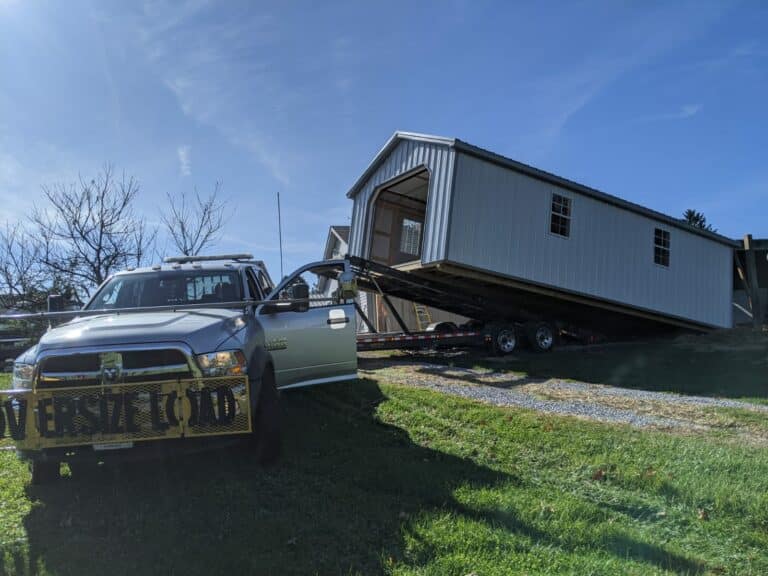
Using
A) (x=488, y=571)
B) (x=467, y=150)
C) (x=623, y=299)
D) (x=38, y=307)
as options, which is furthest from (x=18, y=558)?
(x=38, y=307)

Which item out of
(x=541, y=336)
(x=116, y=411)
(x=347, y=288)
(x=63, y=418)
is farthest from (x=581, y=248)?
(x=63, y=418)

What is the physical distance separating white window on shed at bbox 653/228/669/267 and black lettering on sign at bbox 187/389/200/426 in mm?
14339

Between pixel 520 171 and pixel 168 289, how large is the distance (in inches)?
355

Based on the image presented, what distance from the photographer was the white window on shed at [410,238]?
53.2 ft

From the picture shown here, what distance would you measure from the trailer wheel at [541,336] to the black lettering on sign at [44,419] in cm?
1194

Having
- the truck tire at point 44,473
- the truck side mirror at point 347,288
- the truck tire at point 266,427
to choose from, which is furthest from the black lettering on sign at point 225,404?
the truck side mirror at point 347,288

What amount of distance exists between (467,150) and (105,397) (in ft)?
31.0

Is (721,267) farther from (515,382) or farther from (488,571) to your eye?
(488,571)

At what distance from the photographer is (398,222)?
16.1m

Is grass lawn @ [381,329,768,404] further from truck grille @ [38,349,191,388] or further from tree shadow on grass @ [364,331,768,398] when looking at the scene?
truck grille @ [38,349,191,388]

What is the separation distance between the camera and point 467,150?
11.7 meters

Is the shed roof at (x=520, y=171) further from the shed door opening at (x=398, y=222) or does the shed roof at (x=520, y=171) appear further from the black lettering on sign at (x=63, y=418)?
the black lettering on sign at (x=63, y=418)

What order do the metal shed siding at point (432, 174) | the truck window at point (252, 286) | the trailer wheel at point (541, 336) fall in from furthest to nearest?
the trailer wheel at point (541, 336)
the metal shed siding at point (432, 174)
the truck window at point (252, 286)

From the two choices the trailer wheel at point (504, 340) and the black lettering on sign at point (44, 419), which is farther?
the trailer wheel at point (504, 340)
